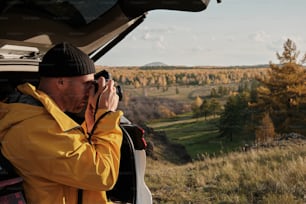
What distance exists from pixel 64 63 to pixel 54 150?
387 millimetres

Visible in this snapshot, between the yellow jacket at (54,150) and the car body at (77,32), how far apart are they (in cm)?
43

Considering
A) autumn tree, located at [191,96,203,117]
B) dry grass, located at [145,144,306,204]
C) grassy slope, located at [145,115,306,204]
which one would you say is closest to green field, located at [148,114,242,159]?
autumn tree, located at [191,96,203,117]

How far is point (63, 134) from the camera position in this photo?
205 cm

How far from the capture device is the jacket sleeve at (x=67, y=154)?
80.4 inches

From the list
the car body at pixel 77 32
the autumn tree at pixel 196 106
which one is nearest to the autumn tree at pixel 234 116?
the autumn tree at pixel 196 106

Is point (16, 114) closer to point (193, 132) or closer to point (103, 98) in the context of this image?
point (103, 98)

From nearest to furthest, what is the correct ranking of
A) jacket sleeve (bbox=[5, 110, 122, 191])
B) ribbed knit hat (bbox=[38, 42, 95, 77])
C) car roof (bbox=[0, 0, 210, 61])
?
jacket sleeve (bbox=[5, 110, 122, 191]), ribbed knit hat (bbox=[38, 42, 95, 77]), car roof (bbox=[0, 0, 210, 61])

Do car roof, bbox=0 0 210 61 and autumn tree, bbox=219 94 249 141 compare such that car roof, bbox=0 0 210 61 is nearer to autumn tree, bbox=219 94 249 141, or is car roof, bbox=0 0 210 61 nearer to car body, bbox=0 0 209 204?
car body, bbox=0 0 209 204

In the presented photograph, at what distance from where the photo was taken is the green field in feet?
174

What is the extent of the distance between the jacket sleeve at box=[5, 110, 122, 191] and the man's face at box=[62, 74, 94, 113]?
153mm

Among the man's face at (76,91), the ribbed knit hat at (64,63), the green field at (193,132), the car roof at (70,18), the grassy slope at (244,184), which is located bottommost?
the green field at (193,132)

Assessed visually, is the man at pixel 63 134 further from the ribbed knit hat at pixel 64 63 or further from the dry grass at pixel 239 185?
the dry grass at pixel 239 185

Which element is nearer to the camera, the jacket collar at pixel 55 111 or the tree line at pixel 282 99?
the jacket collar at pixel 55 111

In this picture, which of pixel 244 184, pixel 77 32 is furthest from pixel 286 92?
pixel 77 32
